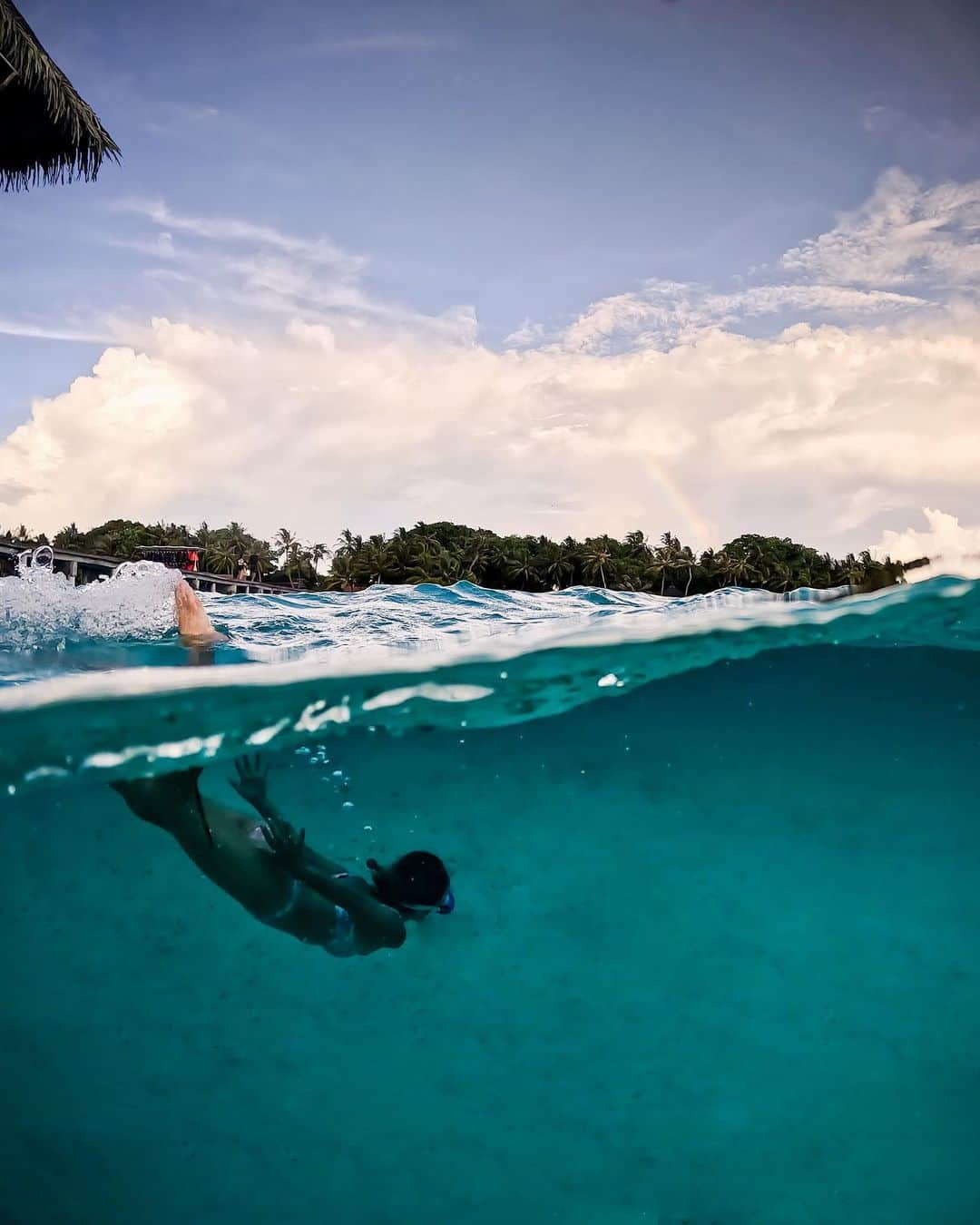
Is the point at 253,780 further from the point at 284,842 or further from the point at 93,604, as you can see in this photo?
the point at 93,604

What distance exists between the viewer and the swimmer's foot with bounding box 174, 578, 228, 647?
859cm

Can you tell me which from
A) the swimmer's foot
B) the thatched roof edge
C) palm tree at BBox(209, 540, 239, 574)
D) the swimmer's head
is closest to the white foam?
the swimmer's foot

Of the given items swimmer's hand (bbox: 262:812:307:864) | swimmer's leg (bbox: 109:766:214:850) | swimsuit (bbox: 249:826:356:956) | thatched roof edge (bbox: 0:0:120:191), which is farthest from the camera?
thatched roof edge (bbox: 0:0:120:191)

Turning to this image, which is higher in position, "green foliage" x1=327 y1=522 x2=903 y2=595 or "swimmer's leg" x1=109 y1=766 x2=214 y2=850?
"green foliage" x1=327 y1=522 x2=903 y2=595

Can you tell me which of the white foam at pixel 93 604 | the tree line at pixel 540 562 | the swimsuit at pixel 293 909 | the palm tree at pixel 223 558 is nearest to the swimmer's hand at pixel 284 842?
the swimsuit at pixel 293 909

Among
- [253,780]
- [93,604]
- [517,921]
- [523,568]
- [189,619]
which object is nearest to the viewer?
[253,780]

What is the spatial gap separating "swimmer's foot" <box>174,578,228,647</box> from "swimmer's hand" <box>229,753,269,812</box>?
1.47m

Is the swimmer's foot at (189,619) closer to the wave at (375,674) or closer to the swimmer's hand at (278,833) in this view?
the wave at (375,674)

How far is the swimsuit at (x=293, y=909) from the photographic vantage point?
5810mm

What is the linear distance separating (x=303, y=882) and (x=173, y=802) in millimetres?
1893

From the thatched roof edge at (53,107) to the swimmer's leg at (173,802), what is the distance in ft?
55.6

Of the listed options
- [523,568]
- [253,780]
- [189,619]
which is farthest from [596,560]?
[253,780]

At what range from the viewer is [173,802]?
6980mm

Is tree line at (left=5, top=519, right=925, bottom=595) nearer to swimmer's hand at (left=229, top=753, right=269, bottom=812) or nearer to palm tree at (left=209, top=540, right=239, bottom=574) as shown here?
palm tree at (left=209, top=540, right=239, bottom=574)
